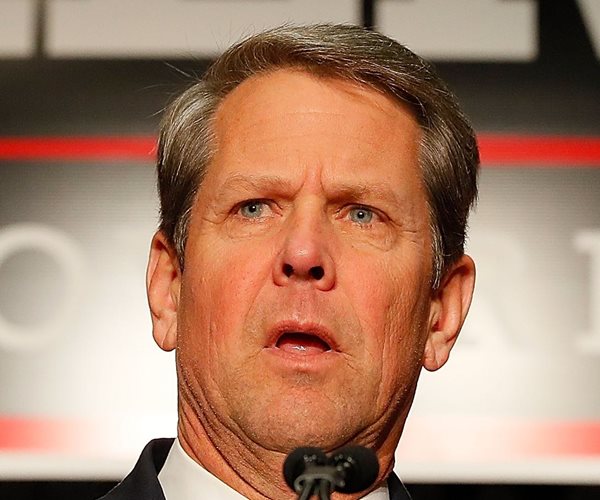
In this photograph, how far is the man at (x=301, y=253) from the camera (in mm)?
2094

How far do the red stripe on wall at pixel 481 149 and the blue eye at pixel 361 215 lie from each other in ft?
3.47

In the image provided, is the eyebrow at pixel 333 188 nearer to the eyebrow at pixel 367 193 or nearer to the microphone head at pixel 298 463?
the eyebrow at pixel 367 193

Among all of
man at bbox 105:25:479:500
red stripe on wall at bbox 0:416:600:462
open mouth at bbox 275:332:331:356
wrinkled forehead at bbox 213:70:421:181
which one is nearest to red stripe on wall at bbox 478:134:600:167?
red stripe on wall at bbox 0:416:600:462

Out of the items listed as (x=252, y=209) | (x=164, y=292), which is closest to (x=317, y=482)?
(x=252, y=209)

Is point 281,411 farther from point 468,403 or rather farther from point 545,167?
point 545,167

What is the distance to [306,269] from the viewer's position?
2068mm

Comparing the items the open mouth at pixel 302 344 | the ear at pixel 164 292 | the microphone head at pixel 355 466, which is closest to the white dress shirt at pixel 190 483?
the ear at pixel 164 292

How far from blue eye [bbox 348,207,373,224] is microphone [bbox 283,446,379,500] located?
61 cm

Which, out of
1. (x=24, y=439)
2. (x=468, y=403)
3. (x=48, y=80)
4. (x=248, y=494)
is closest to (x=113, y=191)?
(x=48, y=80)

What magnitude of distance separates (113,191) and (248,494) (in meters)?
1.20

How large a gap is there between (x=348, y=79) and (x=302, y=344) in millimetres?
491

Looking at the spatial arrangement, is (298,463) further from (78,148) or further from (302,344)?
A: (78,148)

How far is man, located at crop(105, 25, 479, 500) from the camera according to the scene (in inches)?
82.4

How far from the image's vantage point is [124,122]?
323 cm
